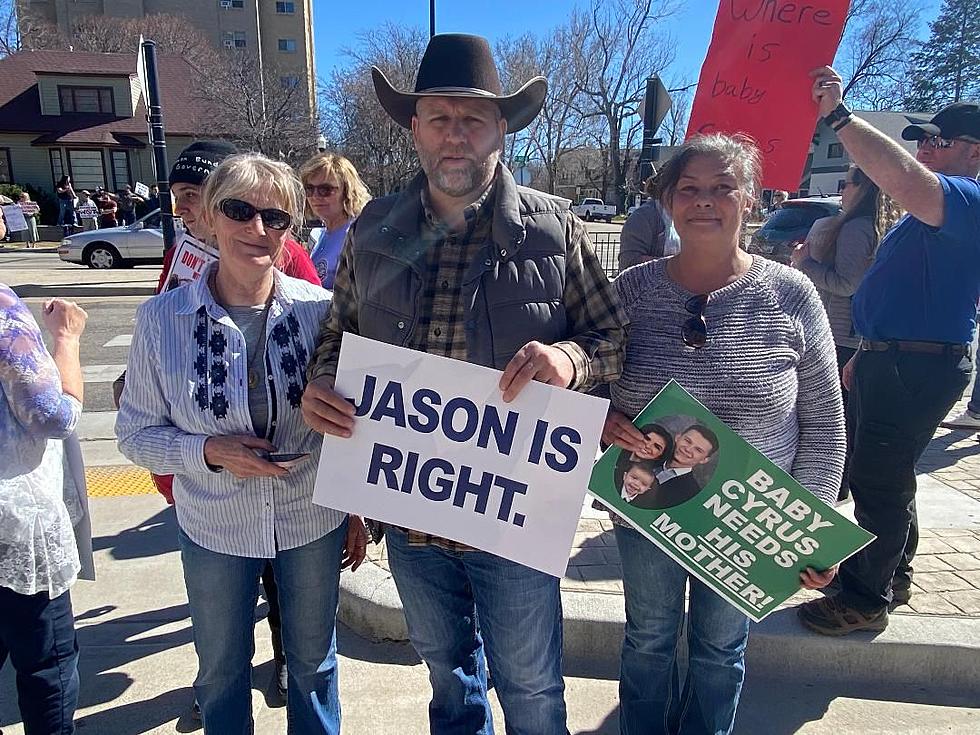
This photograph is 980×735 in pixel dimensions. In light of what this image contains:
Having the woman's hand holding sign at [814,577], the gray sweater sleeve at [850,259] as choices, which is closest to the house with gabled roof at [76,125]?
the gray sweater sleeve at [850,259]

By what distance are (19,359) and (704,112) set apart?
2.51 m

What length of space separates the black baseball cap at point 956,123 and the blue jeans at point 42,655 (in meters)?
3.75

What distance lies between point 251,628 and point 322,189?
7.94 ft

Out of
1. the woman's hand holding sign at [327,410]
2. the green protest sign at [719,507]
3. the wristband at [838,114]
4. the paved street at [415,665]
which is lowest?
the paved street at [415,665]

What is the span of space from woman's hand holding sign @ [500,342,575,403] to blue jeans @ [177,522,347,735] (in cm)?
83

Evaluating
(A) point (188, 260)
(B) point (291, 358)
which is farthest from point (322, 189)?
(B) point (291, 358)

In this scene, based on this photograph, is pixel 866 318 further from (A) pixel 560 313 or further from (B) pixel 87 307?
(B) pixel 87 307

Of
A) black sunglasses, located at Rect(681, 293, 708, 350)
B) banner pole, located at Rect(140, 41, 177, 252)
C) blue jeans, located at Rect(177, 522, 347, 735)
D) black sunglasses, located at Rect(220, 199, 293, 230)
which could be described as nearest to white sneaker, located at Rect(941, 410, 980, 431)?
black sunglasses, located at Rect(681, 293, 708, 350)

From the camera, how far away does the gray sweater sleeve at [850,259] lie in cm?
375

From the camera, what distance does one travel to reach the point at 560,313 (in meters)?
1.90

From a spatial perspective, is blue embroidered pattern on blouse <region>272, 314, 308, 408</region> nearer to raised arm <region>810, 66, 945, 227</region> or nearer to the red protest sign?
the red protest sign

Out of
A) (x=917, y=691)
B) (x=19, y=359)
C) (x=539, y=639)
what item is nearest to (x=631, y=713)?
(x=539, y=639)

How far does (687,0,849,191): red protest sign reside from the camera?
7.72 feet

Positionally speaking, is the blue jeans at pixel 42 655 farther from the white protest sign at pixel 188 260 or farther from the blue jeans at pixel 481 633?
the white protest sign at pixel 188 260
